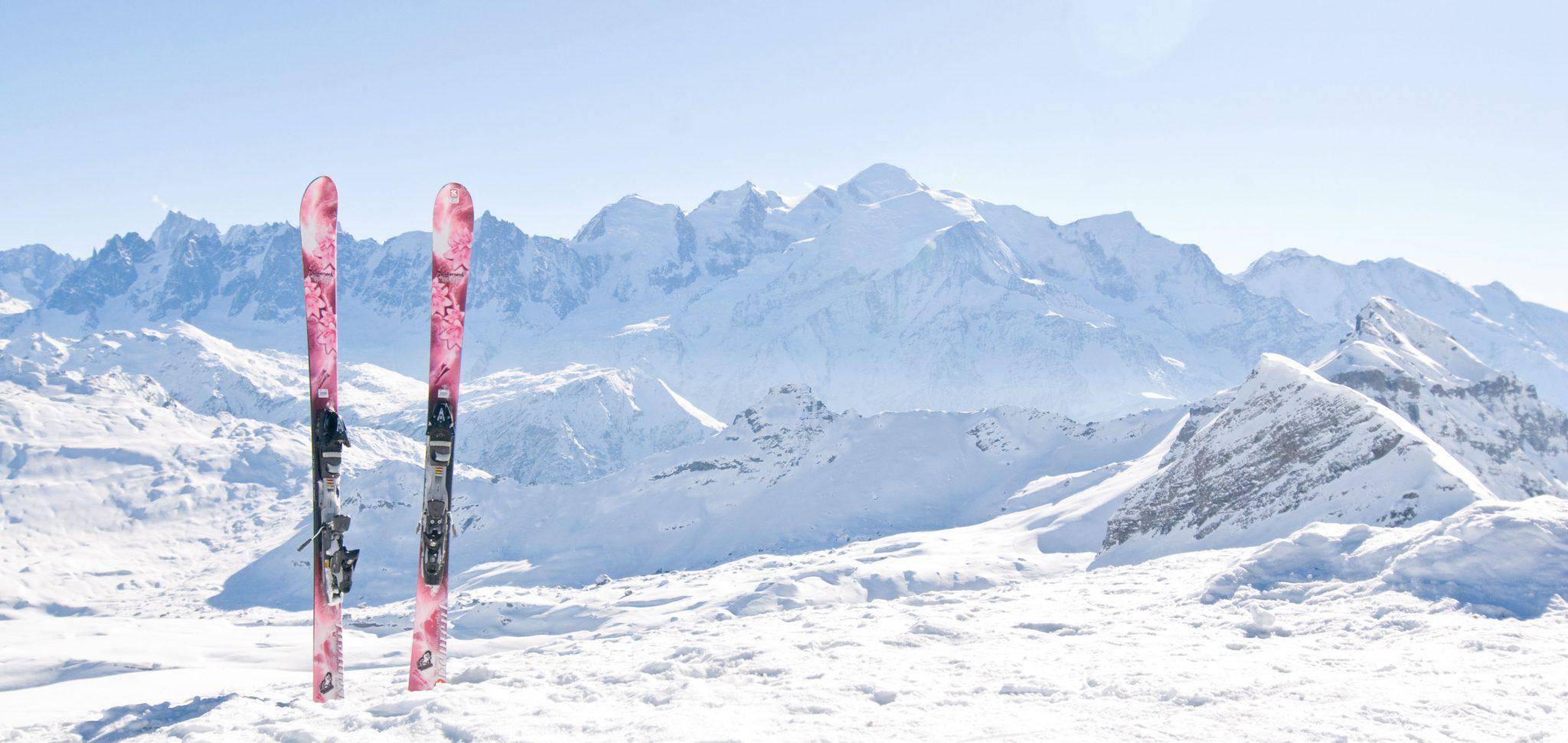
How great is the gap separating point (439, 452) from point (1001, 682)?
12400mm

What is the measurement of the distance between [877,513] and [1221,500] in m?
87.6

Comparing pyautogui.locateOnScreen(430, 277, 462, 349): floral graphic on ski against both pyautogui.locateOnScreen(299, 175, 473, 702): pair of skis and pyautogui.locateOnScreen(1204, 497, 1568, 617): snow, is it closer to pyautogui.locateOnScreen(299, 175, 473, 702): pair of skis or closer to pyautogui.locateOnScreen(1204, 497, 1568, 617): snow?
pyautogui.locateOnScreen(299, 175, 473, 702): pair of skis

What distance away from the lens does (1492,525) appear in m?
21.3

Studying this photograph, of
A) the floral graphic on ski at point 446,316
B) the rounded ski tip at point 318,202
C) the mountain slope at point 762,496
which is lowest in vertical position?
the mountain slope at point 762,496

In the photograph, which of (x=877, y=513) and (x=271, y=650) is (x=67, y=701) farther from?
(x=877, y=513)

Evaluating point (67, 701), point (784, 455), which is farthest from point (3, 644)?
point (784, 455)

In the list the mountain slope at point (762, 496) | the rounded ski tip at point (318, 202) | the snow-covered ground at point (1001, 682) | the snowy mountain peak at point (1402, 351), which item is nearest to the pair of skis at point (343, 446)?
the rounded ski tip at point (318, 202)

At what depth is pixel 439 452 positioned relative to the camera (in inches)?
766

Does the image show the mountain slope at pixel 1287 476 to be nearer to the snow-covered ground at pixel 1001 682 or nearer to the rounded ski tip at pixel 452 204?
the snow-covered ground at pixel 1001 682

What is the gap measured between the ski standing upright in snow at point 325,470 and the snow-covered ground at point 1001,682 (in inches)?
40.8

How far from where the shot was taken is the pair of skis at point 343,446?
18953mm

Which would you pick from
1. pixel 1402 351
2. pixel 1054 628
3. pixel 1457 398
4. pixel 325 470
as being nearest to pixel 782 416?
pixel 1402 351

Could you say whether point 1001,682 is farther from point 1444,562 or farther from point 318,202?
point 318,202

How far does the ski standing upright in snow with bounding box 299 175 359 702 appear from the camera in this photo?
18.7m
